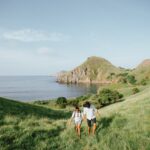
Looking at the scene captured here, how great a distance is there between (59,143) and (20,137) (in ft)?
8.70

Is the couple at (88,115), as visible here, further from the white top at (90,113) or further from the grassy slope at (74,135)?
the grassy slope at (74,135)

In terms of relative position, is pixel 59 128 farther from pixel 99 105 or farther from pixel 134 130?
pixel 99 105

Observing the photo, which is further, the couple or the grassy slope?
the couple

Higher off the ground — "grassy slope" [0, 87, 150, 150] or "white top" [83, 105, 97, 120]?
"white top" [83, 105, 97, 120]

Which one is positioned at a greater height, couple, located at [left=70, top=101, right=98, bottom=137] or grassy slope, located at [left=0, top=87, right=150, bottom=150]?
couple, located at [left=70, top=101, right=98, bottom=137]

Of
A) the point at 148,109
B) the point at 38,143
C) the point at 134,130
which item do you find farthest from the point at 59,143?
the point at 148,109

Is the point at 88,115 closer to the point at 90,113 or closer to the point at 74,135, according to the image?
the point at 90,113

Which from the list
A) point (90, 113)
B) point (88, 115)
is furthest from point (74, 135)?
point (90, 113)

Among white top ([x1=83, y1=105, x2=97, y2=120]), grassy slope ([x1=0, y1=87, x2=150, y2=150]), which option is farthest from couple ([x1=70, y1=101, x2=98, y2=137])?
grassy slope ([x1=0, y1=87, x2=150, y2=150])

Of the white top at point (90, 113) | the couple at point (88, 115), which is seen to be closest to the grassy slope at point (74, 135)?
the couple at point (88, 115)

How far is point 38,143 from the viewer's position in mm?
15281

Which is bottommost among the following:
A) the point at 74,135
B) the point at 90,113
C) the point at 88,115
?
the point at 74,135

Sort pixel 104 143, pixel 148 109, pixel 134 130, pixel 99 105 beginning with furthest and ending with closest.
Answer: pixel 99 105
pixel 148 109
pixel 134 130
pixel 104 143

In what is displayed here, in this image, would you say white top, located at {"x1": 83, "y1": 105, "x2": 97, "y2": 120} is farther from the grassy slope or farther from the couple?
the grassy slope
